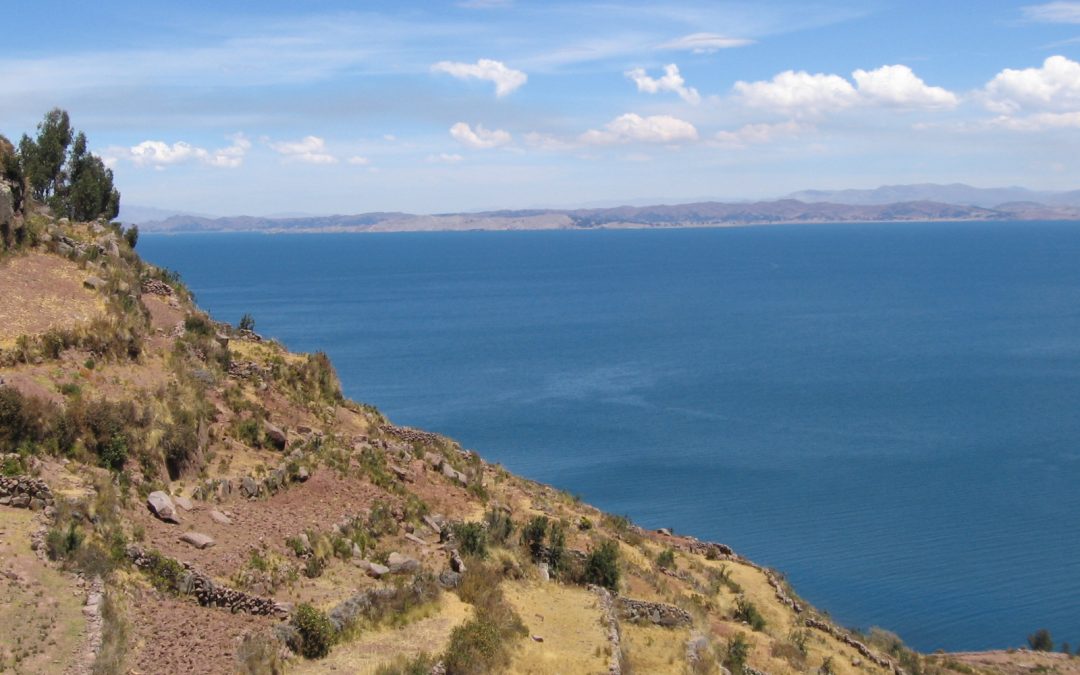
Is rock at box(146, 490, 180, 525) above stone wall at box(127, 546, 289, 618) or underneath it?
above

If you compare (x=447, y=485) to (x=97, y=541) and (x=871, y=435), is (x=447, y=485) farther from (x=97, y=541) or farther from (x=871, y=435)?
(x=871, y=435)

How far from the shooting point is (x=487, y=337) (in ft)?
417

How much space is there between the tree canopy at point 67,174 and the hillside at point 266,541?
1362 cm

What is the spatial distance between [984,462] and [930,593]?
979 inches

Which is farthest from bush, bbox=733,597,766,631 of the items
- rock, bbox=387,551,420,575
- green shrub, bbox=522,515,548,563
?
rock, bbox=387,551,420,575

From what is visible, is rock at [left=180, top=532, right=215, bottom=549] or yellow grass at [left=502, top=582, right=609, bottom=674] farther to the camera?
rock at [left=180, top=532, right=215, bottom=549]

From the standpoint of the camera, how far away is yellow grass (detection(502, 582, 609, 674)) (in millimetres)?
19781

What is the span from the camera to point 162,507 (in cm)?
2152

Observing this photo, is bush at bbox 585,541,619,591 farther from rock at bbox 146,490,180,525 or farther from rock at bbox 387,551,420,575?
rock at bbox 146,490,180,525

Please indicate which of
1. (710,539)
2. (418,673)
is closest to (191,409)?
(418,673)

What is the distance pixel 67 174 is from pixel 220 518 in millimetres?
35207

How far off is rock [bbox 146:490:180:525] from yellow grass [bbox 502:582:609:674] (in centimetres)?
805

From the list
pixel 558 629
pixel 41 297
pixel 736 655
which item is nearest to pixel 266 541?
pixel 558 629

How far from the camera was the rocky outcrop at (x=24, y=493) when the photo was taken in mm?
19219
